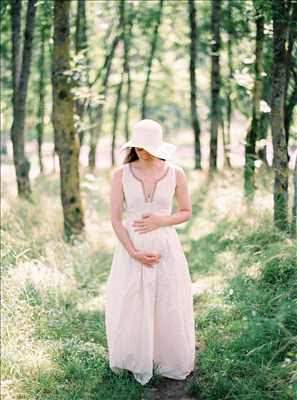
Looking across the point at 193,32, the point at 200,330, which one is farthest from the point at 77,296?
the point at 193,32

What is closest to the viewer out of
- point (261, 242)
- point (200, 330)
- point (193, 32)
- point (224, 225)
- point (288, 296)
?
point (288, 296)

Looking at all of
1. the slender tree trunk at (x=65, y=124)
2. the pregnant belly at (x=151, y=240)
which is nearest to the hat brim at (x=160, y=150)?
the pregnant belly at (x=151, y=240)

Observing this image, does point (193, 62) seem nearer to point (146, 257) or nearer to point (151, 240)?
point (151, 240)

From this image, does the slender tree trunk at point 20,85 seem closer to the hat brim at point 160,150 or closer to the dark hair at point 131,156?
the dark hair at point 131,156

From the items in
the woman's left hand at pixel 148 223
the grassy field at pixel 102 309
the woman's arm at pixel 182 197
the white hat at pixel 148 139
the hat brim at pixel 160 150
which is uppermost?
the white hat at pixel 148 139

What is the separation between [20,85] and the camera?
522 inches

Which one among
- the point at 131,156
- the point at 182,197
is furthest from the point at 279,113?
the point at 131,156

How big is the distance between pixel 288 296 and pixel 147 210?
1.71 metres

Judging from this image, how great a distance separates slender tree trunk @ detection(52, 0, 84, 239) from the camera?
9.95 metres

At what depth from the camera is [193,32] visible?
1947 cm

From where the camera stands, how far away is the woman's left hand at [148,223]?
5258 millimetres

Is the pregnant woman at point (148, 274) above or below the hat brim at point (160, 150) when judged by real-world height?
below

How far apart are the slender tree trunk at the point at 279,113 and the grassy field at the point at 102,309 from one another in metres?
0.39

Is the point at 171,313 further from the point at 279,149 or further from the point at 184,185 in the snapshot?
the point at 279,149
